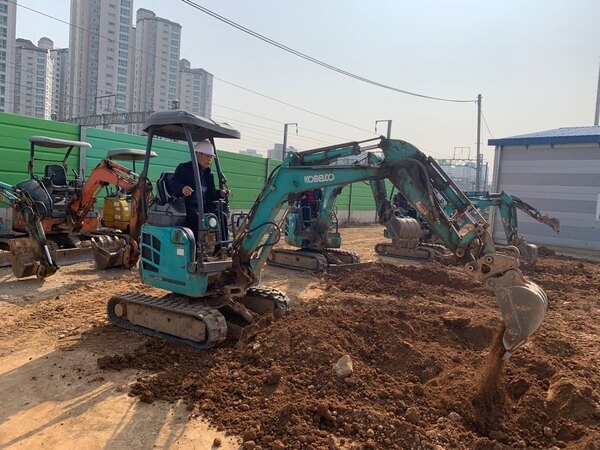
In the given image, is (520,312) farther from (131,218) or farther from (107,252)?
(107,252)

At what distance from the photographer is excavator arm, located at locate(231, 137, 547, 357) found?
5.41m

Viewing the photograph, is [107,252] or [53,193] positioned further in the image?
[53,193]

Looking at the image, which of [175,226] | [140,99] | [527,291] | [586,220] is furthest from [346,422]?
[140,99]

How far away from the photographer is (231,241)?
19.4 ft

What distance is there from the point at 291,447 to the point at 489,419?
1.52m

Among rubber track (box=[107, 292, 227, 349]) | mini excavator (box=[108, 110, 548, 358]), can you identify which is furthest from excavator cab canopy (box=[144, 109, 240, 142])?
rubber track (box=[107, 292, 227, 349])

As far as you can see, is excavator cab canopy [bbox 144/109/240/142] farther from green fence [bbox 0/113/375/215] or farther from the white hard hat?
green fence [bbox 0/113/375/215]

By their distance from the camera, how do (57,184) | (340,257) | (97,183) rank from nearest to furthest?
(97,183)
(57,184)
(340,257)

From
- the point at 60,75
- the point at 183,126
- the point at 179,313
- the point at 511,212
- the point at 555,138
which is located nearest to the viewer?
the point at 179,313

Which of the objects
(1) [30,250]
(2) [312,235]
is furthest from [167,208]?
(2) [312,235]

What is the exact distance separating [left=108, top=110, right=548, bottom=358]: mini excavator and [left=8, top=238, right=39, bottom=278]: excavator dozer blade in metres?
2.61

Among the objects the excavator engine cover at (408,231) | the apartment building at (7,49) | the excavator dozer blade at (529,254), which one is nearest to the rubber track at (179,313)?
the excavator engine cover at (408,231)

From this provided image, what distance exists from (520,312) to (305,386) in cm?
183

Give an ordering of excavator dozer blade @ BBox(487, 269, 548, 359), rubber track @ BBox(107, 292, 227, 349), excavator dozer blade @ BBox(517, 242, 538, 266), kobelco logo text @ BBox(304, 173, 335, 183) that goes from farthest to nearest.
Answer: excavator dozer blade @ BBox(517, 242, 538, 266), kobelco logo text @ BBox(304, 173, 335, 183), rubber track @ BBox(107, 292, 227, 349), excavator dozer blade @ BBox(487, 269, 548, 359)
